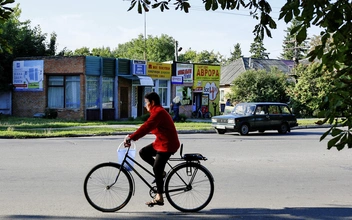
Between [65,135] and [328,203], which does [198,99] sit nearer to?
[65,135]

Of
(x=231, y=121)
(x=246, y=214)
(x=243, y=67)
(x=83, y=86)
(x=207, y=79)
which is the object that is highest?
(x=243, y=67)

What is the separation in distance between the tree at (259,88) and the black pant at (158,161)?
36.6 meters

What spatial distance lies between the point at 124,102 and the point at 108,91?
1.71 m

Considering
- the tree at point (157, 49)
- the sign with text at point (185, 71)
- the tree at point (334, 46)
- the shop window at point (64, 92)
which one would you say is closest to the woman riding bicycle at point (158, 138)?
the tree at point (334, 46)

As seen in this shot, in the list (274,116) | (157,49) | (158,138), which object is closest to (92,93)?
(274,116)

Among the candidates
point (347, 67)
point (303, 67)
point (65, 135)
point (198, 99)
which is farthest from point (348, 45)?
point (303, 67)

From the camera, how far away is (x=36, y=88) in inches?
1277

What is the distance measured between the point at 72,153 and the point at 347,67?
10.7 metres

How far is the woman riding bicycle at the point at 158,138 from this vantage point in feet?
22.2

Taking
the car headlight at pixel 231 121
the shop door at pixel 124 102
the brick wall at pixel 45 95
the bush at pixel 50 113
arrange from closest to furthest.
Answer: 1. the car headlight at pixel 231 121
2. the brick wall at pixel 45 95
3. the bush at pixel 50 113
4. the shop door at pixel 124 102

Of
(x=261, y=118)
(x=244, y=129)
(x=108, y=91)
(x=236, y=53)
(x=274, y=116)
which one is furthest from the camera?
(x=236, y=53)

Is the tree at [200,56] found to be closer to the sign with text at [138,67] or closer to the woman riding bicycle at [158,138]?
the sign with text at [138,67]

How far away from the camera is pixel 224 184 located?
9.29 metres

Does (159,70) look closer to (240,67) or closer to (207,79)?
(207,79)
